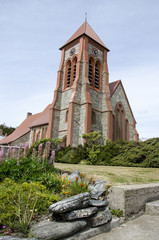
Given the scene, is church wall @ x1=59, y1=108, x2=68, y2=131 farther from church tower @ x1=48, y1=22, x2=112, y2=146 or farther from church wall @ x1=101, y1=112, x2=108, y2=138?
church wall @ x1=101, y1=112, x2=108, y2=138

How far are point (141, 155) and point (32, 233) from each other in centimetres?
954

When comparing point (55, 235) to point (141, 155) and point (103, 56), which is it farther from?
point (103, 56)

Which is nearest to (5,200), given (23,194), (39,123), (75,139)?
(23,194)

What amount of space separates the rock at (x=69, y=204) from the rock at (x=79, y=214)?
81 mm

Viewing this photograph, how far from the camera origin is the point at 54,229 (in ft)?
8.93

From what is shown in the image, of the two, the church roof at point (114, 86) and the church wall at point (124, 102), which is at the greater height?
the church roof at point (114, 86)

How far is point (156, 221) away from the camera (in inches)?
154

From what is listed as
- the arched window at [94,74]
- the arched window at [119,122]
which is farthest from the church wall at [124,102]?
the arched window at [94,74]

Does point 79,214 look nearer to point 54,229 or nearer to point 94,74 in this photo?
point 54,229

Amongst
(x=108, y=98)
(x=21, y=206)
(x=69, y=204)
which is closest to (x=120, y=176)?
(x=69, y=204)

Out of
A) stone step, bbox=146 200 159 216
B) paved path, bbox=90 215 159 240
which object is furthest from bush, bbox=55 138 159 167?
paved path, bbox=90 215 159 240

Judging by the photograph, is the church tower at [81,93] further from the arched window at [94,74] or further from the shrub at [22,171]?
the shrub at [22,171]

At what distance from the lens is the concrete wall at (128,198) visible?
3.88 m

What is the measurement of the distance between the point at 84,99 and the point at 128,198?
67.5 feet
